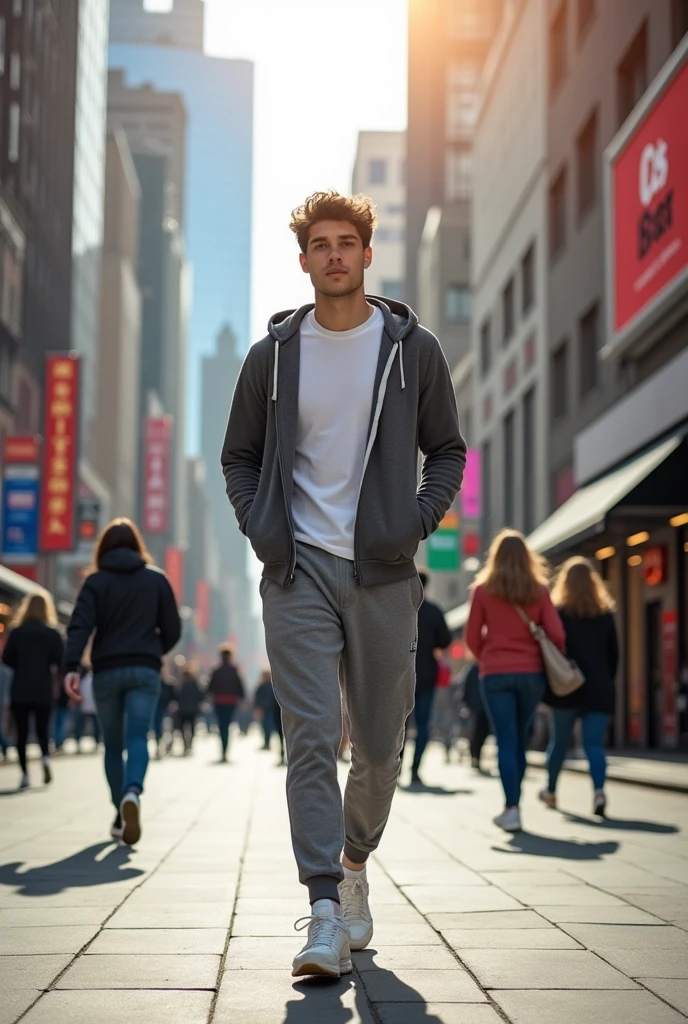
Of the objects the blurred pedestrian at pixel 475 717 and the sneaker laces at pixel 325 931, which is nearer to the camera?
the sneaker laces at pixel 325 931

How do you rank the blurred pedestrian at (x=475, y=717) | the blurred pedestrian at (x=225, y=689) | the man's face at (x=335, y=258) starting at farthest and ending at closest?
the blurred pedestrian at (x=225, y=689) → the blurred pedestrian at (x=475, y=717) → the man's face at (x=335, y=258)

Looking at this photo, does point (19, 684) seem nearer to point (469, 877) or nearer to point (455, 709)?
point (469, 877)

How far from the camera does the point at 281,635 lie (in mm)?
4543

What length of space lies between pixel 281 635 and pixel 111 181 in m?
102

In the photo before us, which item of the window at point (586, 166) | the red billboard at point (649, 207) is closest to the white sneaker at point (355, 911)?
the red billboard at point (649, 207)

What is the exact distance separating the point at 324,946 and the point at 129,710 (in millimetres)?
4618

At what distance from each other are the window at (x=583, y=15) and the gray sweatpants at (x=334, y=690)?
2671 cm

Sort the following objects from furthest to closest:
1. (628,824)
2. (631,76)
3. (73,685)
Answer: (631,76), (628,824), (73,685)

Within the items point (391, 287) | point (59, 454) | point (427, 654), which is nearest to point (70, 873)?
point (427, 654)

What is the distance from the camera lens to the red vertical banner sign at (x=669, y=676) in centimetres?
2222

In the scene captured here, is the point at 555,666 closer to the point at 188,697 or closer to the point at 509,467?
the point at 188,697

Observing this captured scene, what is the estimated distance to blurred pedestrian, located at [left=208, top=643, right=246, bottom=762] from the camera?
23766 millimetres

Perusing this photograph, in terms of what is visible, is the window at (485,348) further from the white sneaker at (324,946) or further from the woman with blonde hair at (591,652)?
the white sneaker at (324,946)

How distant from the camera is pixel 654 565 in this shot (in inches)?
919
